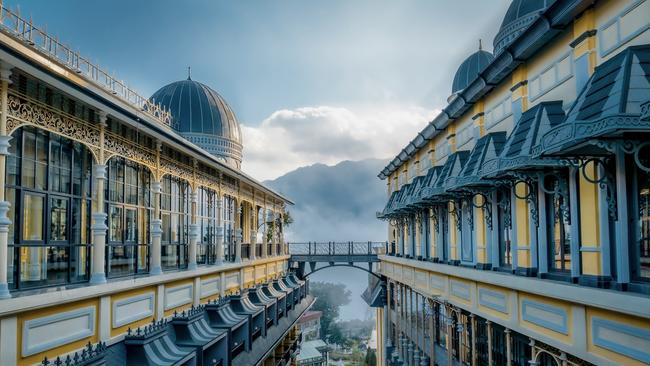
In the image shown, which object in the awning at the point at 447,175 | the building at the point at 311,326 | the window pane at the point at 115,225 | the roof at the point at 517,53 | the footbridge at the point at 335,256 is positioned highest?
the roof at the point at 517,53

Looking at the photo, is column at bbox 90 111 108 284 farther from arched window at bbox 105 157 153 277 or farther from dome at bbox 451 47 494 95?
dome at bbox 451 47 494 95

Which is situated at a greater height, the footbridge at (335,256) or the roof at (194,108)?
the roof at (194,108)

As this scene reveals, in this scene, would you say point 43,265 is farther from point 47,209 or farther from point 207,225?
point 207,225

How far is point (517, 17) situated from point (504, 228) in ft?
28.8

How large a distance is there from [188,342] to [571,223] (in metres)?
Result: 8.09

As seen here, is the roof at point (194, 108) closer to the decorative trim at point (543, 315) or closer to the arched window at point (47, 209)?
the arched window at point (47, 209)

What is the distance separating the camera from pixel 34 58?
6840 mm

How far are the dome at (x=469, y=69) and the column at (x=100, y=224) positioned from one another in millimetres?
19355

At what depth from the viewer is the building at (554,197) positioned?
6.55 metres

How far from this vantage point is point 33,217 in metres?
7.95

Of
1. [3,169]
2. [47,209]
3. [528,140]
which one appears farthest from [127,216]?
[528,140]

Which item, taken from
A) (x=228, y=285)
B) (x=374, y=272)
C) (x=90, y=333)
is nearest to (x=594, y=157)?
(x=90, y=333)

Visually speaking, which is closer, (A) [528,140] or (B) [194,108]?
(A) [528,140]

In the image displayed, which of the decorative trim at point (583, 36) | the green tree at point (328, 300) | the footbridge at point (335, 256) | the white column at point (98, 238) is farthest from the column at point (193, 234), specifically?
the green tree at point (328, 300)
